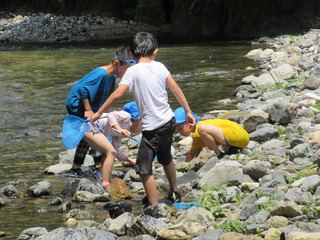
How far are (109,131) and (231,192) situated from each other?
158cm

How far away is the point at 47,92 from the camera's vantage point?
1191 cm

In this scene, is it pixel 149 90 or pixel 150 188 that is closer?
pixel 149 90

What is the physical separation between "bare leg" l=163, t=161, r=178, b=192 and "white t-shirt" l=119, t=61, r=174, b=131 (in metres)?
0.48

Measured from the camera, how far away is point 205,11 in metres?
25.9

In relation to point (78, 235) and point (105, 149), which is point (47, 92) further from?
point (78, 235)

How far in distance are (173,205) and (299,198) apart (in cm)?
115

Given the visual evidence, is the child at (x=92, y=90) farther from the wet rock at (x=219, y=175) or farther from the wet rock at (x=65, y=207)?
the wet rock at (x=219, y=175)

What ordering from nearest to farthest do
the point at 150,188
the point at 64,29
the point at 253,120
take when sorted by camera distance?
the point at 150,188 → the point at 253,120 → the point at 64,29

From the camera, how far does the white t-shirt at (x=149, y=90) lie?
475 centimetres

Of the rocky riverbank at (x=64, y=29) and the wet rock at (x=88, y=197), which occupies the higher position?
the wet rock at (x=88, y=197)

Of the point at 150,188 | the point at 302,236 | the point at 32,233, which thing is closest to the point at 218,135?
the point at 150,188

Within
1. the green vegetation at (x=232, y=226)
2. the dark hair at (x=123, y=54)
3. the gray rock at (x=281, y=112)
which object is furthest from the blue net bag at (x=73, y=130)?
the gray rock at (x=281, y=112)

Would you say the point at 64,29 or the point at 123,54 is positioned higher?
the point at 123,54

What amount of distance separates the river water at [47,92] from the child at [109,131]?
51cm
